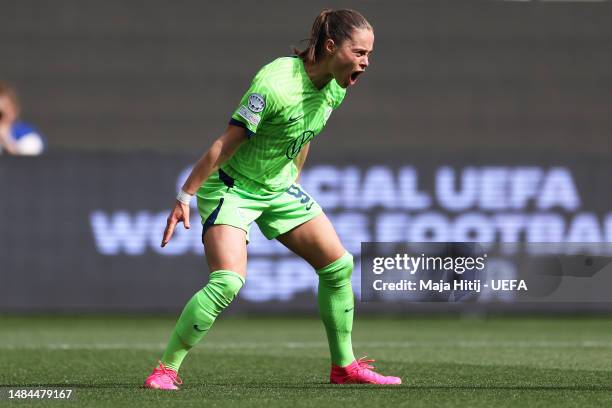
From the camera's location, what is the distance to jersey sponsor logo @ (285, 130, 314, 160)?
5809 mm

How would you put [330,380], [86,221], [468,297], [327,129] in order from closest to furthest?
[468,297]
[330,380]
[86,221]
[327,129]

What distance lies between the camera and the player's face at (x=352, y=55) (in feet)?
18.4

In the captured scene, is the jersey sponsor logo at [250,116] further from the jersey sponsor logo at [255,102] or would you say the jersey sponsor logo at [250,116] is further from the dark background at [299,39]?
the dark background at [299,39]

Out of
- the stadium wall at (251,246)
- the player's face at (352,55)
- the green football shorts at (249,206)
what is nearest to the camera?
the player's face at (352,55)

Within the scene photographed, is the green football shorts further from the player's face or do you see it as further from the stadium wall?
the stadium wall

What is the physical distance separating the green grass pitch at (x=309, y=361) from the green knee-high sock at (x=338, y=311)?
0.18 meters

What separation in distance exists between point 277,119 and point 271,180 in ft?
1.10

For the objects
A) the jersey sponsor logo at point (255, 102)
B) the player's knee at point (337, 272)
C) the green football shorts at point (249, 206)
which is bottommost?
the player's knee at point (337, 272)

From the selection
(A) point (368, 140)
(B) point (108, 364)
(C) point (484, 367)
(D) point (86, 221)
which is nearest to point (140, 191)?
(D) point (86, 221)

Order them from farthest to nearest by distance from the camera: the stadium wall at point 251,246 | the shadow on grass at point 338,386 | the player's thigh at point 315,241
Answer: the stadium wall at point 251,246 < the player's thigh at point 315,241 < the shadow on grass at point 338,386

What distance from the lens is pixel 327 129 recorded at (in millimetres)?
12453

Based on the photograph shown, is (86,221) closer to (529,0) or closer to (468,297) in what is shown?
(529,0)

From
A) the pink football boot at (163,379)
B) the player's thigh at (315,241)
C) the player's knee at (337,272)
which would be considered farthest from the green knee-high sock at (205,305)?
the player's knee at (337,272)

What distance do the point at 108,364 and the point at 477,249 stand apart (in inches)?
102
